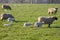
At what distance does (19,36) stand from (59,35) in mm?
2088

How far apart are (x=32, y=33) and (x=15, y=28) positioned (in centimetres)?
173

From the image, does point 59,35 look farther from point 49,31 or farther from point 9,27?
point 9,27

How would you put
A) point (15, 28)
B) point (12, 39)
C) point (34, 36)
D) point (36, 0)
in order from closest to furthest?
point (12, 39), point (34, 36), point (15, 28), point (36, 0)

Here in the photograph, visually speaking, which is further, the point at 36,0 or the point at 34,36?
the point at 36,0

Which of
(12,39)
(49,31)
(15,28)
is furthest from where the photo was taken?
(15,28)

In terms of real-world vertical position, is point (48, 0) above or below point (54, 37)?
below

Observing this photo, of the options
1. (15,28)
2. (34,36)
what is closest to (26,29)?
(15,28)

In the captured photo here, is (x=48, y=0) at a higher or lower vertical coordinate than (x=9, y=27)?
lower

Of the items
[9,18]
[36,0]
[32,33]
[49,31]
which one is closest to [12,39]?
[32,33]

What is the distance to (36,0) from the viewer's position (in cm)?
6762

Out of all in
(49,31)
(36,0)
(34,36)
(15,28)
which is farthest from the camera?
(36,0)

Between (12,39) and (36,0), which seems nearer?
(12,39)

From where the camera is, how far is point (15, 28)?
14531mm

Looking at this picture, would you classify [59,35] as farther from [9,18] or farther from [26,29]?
[9,18]
